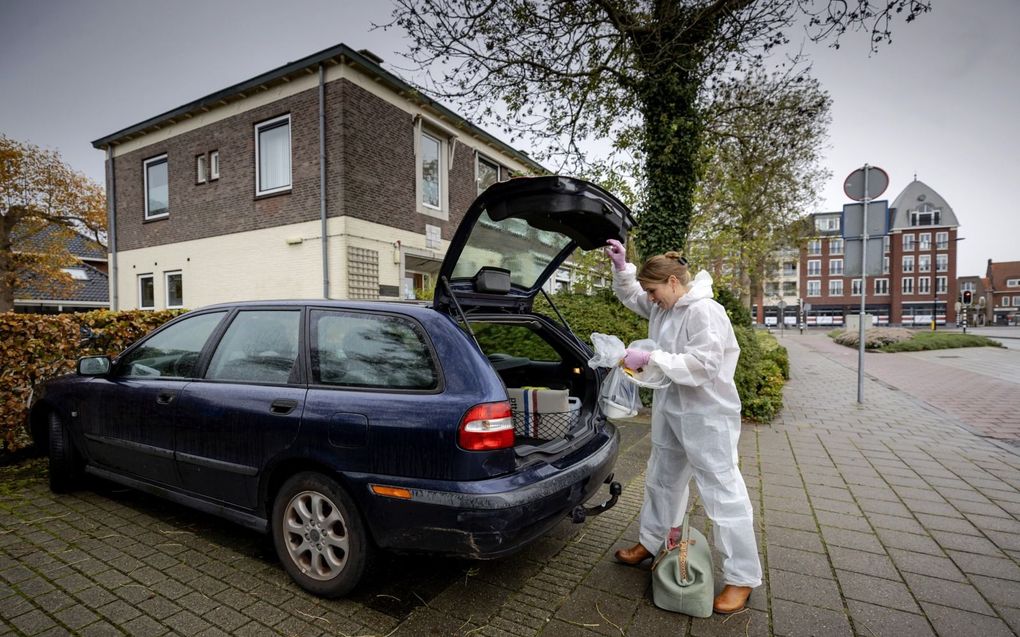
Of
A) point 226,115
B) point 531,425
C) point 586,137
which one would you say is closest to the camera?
point 531,425

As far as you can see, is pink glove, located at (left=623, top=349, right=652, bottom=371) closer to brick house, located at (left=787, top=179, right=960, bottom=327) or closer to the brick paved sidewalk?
the brick paved sidewalk

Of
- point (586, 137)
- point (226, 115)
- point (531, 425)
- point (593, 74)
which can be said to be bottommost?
point (531, 425)

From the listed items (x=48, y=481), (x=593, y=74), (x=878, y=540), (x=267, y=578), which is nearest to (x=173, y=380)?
(x=267, y=578)

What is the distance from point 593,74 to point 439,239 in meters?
7.24

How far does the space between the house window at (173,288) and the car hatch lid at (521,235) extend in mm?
15263

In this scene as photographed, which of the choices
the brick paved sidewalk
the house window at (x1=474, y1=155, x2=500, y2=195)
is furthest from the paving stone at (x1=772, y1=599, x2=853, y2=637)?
the house window at (x1=474, y1=155, x2=500, y2=195)

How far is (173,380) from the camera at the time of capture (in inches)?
126

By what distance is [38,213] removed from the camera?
1988 cm

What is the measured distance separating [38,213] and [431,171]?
56.8 feet

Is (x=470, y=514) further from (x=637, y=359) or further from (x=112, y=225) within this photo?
(x=112, y=225)

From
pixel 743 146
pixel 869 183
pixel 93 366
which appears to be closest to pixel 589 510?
pixel 93 366

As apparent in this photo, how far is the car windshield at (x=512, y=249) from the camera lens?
2.94m

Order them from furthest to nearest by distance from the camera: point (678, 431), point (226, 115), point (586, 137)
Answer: point (226, 115)
point (586, 137)
point (678, 431)

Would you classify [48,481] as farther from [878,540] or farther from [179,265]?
[179,265]
